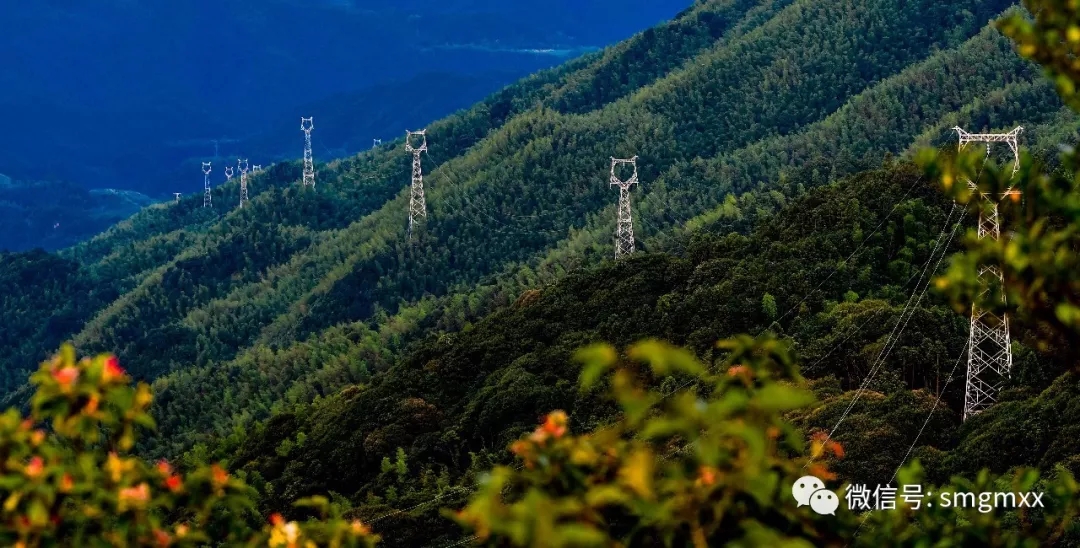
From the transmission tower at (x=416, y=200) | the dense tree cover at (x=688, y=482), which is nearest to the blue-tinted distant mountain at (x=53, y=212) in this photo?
the transmission tower at (x=416, y=200)

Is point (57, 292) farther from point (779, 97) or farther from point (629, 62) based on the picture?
point (779, 97)

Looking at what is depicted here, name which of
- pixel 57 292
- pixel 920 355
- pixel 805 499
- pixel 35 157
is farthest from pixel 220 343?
pixel 35 157

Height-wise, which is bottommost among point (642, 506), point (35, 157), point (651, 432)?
point (642, 506)

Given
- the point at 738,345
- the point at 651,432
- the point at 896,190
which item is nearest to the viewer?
the point at 651,432

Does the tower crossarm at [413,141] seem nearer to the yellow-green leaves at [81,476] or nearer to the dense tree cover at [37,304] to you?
the dense tree cover at [37,304]

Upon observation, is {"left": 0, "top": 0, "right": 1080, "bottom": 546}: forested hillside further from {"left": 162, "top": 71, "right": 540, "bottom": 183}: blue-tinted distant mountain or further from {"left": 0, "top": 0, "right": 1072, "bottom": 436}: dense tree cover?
{"left": 162, "top": 71, "right": 540, "bottom": 183}: blue-tinted distant mountain

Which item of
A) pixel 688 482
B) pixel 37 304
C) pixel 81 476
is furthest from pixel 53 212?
pixel 688 482
